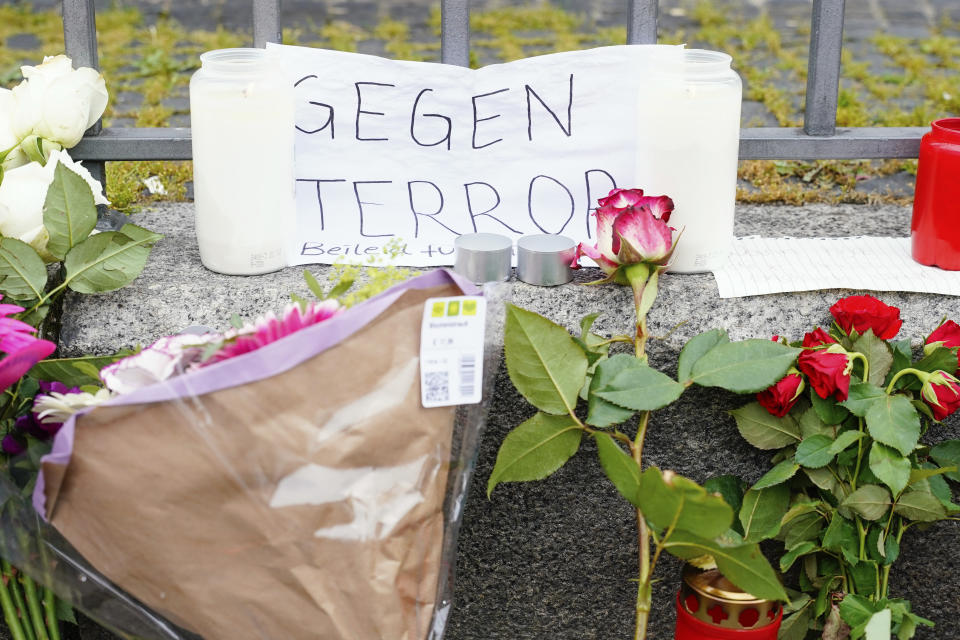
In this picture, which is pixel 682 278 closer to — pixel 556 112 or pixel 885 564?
pixel 556 112

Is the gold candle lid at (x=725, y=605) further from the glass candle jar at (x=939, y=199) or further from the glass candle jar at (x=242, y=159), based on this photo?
the glass candle jar at (x=242, y=159)

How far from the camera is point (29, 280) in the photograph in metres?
1.17

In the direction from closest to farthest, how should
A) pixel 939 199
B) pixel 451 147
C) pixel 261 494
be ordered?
pixel 261 494 → pixel 939 199 → pixel 451 147

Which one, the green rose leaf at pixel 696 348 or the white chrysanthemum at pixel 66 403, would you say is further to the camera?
the green rose leaf at pixel 696 348

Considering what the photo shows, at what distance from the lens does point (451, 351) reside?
0.94m

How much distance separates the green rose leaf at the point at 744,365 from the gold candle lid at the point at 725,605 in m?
0.20

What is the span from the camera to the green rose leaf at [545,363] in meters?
1.10

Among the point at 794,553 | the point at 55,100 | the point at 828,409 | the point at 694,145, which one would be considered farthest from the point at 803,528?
the point at 55,100

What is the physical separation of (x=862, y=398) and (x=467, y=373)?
484 millimetres

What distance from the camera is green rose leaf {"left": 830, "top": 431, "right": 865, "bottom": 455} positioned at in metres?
1.17

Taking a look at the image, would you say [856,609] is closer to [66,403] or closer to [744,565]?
[744,565]

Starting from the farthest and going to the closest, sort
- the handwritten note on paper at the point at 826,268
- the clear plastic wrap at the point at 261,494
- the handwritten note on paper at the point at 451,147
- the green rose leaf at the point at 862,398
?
the handwritten note on paper at the point at 451,147, the handwritten note on paper at the point at 826,268, the green rose leaf at the point at 862,398, the clear plastic wrap at the point at 261,494

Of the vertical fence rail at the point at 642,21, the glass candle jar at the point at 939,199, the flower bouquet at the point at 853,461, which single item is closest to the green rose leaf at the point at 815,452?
the flower bouquet at the point at 853,461

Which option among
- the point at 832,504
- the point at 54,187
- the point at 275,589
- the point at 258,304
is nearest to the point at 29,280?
the point at 54,187
